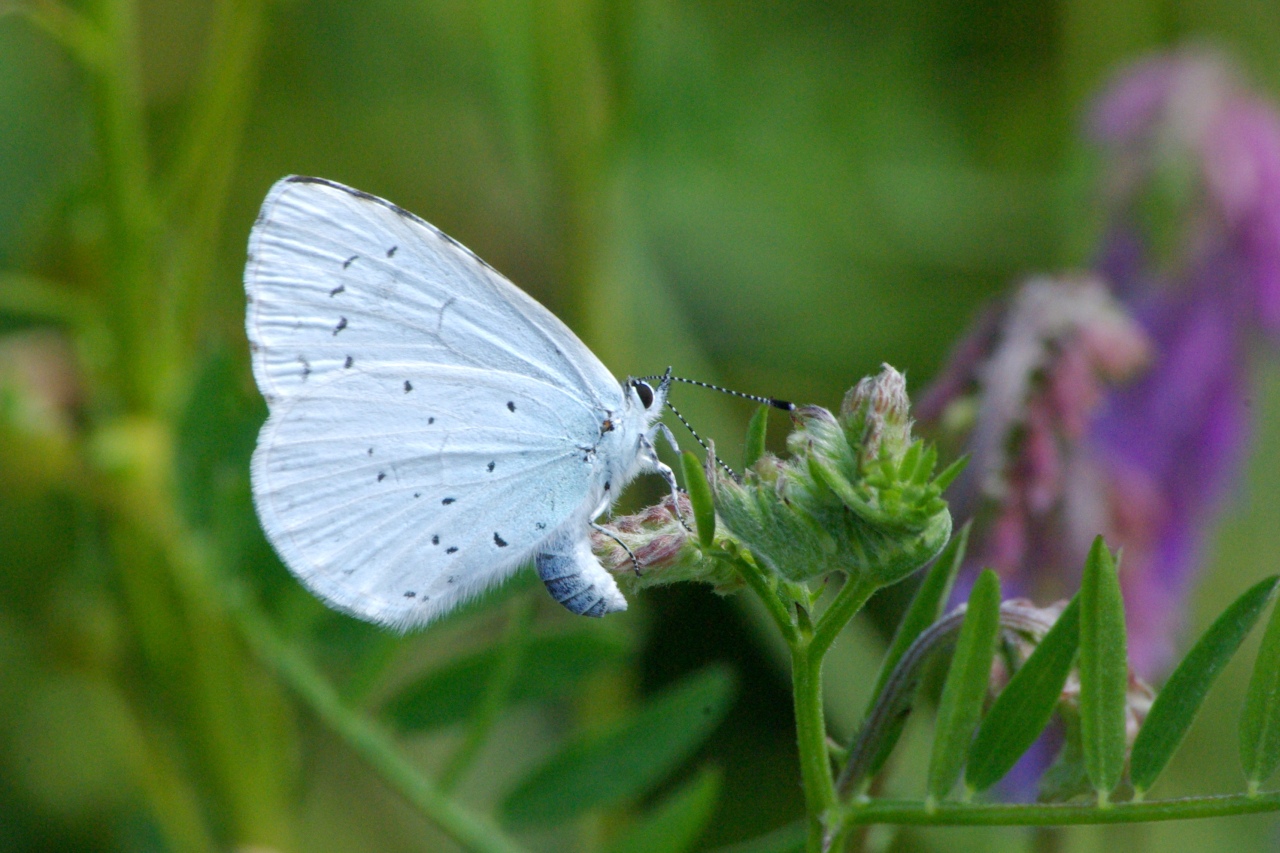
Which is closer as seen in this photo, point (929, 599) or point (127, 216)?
point (929, 599)

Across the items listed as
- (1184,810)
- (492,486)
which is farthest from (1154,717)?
(492,486)

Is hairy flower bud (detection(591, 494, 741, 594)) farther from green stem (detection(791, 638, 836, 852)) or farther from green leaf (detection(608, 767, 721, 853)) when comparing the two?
green leaf (detection(608, 767, 721, 853))

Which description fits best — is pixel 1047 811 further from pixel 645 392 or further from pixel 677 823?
pixel 645 392

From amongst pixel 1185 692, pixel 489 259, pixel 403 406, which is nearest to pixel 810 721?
pixel 1185 692

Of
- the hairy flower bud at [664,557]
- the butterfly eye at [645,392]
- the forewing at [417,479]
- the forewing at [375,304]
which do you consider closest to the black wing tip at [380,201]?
the forewing at [375,304]

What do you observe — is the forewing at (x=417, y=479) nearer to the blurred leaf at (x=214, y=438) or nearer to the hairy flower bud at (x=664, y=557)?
the blurred leaf at (x=214, y=438)

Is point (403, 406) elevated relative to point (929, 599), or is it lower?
elevated

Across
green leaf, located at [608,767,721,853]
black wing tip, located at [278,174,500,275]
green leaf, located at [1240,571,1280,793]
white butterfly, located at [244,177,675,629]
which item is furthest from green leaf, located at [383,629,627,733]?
green leaf, located at [1240,571,1280,793]
